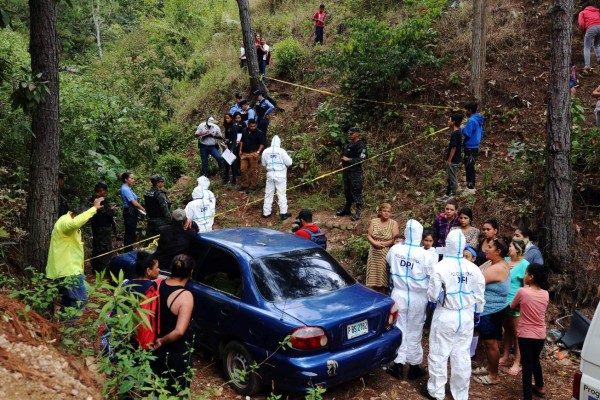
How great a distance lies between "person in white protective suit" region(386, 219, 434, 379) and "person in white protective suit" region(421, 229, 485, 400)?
406 millimetres

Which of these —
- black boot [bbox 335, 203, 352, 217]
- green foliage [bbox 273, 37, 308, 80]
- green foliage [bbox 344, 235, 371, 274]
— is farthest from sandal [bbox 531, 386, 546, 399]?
green foliage [bbox 273, 37, 308, 80]

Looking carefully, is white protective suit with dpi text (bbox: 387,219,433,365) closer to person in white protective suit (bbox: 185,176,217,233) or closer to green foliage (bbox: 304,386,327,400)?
green foliage (bbox: 304,386,327,400)

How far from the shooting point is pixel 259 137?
12211mm

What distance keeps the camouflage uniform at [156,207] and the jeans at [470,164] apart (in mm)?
5545

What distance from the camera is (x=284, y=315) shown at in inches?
213

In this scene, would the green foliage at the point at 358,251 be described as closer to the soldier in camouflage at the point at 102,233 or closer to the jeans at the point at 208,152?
the soldier in camouflage at the point at 102,233

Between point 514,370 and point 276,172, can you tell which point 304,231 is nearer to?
point 514,370

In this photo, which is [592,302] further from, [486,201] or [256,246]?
[256,246]

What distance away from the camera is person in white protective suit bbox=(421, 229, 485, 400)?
5945 mm

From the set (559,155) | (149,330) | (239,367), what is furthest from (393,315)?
(559,155)

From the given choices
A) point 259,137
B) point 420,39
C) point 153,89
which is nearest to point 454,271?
point 259,137

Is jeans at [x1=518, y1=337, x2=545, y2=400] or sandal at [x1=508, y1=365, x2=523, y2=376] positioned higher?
jeans at [x1=518, y1=337, x2=545, y2=400]

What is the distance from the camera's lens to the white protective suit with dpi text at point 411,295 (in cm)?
652

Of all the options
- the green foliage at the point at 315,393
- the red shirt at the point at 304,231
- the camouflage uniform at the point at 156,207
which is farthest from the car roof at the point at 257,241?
the camouflage uniform at the point at 156,207
